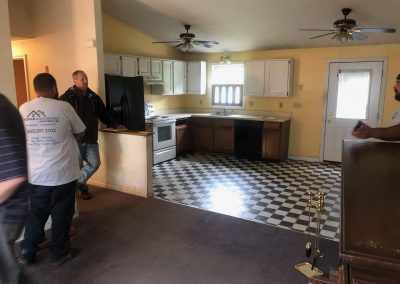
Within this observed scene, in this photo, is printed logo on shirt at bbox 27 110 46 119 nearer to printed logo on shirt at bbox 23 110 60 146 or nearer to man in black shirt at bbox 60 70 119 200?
printed logo on shirt at bbox 23 110 60 146

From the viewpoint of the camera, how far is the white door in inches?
219

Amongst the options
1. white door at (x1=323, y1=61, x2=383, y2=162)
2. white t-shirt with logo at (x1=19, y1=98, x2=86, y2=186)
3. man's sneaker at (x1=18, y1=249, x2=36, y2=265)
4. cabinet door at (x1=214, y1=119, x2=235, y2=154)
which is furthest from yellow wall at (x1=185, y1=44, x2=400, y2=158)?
man's sneaker at (x1=18, y1=249, x2=36, y2=265)

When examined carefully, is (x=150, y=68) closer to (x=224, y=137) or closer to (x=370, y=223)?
(x=224, y=137)

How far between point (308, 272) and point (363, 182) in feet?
4.16

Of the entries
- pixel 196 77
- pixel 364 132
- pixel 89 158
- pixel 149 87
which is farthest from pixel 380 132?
pixel 196 77

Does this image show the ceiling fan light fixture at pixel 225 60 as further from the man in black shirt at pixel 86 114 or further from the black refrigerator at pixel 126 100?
the man in black shirt at pixel 86 114

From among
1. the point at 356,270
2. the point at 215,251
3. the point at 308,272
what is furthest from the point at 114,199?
the point at 356,270

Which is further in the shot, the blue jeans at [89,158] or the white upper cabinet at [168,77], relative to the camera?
the white upper cabinet at [168,77]

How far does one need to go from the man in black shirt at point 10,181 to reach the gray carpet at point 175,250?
1098 millimetres

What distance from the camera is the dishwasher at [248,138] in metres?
6.17

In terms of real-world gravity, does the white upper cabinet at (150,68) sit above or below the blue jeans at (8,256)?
above

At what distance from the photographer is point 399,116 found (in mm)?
2588

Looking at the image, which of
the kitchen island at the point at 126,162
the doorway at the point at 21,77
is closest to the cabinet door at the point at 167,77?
the doorway at the point at 21,77

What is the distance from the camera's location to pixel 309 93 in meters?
6.10
